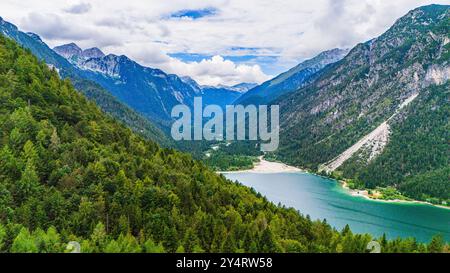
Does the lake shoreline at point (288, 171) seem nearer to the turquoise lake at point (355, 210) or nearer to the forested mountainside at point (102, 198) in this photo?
the turquoise lake at point (355, 210)

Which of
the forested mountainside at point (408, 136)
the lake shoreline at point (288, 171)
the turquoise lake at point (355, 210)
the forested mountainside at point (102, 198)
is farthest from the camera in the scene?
the forested mountainside at point (408, 136)

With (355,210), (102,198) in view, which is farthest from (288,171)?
(102,198)

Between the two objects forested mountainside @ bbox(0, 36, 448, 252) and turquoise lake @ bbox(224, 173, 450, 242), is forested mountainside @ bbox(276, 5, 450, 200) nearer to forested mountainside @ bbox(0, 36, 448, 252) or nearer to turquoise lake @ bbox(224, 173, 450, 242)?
turquoise lake @ bbox(224, 173, 450, 242)

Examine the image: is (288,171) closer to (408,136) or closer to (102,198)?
(408,136)

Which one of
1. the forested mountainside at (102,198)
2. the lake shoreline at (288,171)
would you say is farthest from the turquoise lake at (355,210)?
the forested mountainside at (102,198)
